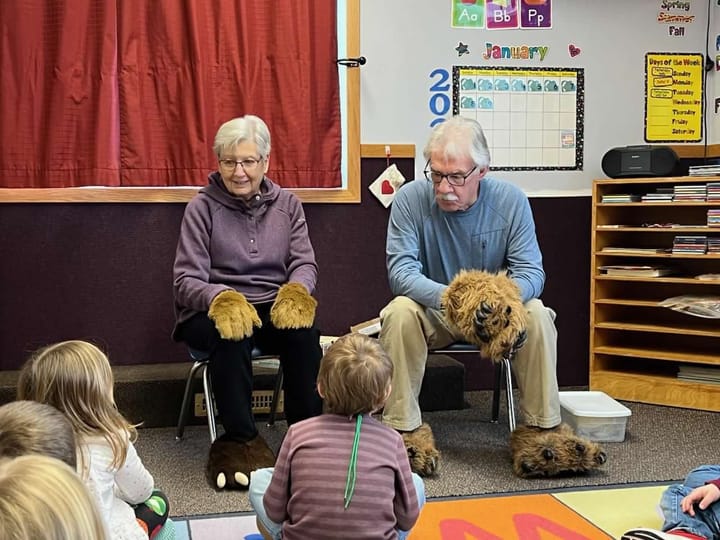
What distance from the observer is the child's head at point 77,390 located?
158 centimetres

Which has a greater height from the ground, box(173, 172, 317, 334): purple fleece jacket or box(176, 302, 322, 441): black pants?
box(173, 172, 317, 334): purple fleece jacket

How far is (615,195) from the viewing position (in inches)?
139

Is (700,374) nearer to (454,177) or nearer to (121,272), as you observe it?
(454,177)

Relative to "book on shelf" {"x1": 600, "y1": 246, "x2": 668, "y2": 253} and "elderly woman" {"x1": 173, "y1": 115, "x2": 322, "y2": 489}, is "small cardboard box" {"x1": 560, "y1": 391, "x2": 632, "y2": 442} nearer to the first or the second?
"book on shelf" {"x1": 600, "y1": 246, "x2": 668, "y2": 253}

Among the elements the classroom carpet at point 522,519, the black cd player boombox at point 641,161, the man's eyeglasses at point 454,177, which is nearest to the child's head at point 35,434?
the classroom carpet at point 522,519

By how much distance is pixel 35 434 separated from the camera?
121 centimetres

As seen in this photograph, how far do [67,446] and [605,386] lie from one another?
275 centimetres

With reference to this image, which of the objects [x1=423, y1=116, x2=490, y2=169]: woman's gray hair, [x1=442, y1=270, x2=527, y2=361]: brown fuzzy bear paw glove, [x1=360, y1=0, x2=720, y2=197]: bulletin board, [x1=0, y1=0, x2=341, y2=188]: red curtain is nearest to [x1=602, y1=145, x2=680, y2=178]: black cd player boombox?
[x1=360, y1=0, x2=720, y2=197]: bulletin board

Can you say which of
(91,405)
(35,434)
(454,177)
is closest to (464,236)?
(454,177)

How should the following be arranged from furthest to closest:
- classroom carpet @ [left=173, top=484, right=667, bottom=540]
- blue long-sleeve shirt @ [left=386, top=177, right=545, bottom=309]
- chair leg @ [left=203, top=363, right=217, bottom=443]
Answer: blue long-sleeve shirt @ [left=386, top=177, right=545, bottom=309] → chair leg @ [left=203, top=363, right=217, bottom=443] → classroom carpet @ [left=173, top=484, right=667, bottom=540]

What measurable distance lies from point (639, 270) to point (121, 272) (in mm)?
2070

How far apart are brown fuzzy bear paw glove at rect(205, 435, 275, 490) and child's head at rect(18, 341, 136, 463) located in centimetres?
80

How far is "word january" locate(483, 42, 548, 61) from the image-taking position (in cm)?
361

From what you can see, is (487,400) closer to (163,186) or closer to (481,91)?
(481,91)
